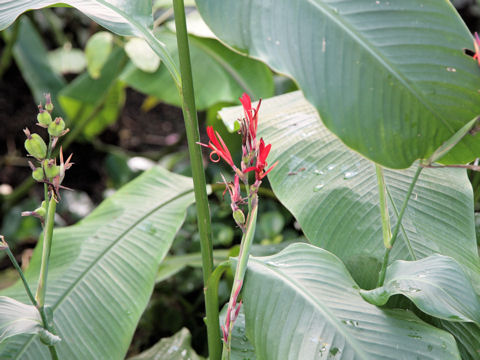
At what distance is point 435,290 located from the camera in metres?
0.55

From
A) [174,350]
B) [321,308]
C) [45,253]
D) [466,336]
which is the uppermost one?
[45,253]

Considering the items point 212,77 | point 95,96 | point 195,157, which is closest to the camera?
point 195,157

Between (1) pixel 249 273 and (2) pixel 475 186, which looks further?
(2) pixel 475 186

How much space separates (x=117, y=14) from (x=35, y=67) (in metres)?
1.50

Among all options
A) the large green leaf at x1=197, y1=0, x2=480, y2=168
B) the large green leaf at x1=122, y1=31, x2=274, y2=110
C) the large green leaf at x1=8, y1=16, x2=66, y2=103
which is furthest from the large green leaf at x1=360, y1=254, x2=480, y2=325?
the large green leaf at x1=8, y1=16, x2=66, y2=103

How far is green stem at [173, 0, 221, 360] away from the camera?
0.63 m

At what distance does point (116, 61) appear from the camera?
188 cm

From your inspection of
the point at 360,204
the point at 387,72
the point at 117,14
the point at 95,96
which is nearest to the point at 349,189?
the point at 360,204

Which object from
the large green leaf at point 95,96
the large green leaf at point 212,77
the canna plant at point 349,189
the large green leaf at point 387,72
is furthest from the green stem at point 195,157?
the large green leaf at point 95,96

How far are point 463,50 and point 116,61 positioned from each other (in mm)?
1543

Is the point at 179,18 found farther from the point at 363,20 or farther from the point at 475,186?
the point at 475,186

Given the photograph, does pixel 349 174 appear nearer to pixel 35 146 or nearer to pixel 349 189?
pixel 349 189

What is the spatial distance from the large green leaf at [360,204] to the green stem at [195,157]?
0.14 meters

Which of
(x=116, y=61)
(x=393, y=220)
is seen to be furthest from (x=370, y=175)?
(x=116, y=61)
